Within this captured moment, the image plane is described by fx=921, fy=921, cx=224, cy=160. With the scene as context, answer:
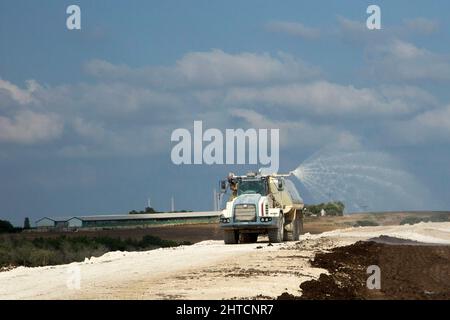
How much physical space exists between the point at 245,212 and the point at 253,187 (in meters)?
1.71

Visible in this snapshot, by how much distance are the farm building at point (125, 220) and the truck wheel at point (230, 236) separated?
68940 millimetres

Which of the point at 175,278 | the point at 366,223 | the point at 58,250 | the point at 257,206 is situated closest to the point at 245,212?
the point at 257,206

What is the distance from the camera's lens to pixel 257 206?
144ft

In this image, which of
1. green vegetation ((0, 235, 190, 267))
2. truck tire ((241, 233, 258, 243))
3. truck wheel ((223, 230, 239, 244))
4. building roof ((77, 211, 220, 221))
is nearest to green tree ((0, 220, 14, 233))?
building roof ((77, 211, 220, 221))

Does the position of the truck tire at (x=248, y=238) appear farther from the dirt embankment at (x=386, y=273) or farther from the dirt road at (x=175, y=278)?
the dirt road at (x=175, y=278)

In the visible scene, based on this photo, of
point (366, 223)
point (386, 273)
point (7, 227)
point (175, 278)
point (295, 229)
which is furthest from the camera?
point (366, 223)

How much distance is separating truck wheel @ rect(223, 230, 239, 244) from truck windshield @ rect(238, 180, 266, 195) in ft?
6.94

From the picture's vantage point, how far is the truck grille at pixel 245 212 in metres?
43.9

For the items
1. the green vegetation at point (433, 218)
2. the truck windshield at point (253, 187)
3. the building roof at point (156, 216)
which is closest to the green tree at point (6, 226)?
the building roof at point (156, 216)

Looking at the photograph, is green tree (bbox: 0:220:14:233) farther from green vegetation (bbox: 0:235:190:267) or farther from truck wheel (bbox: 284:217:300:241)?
truck wheel (bbox: 284:217:300:241)

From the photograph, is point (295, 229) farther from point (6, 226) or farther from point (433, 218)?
point (433, 218)
